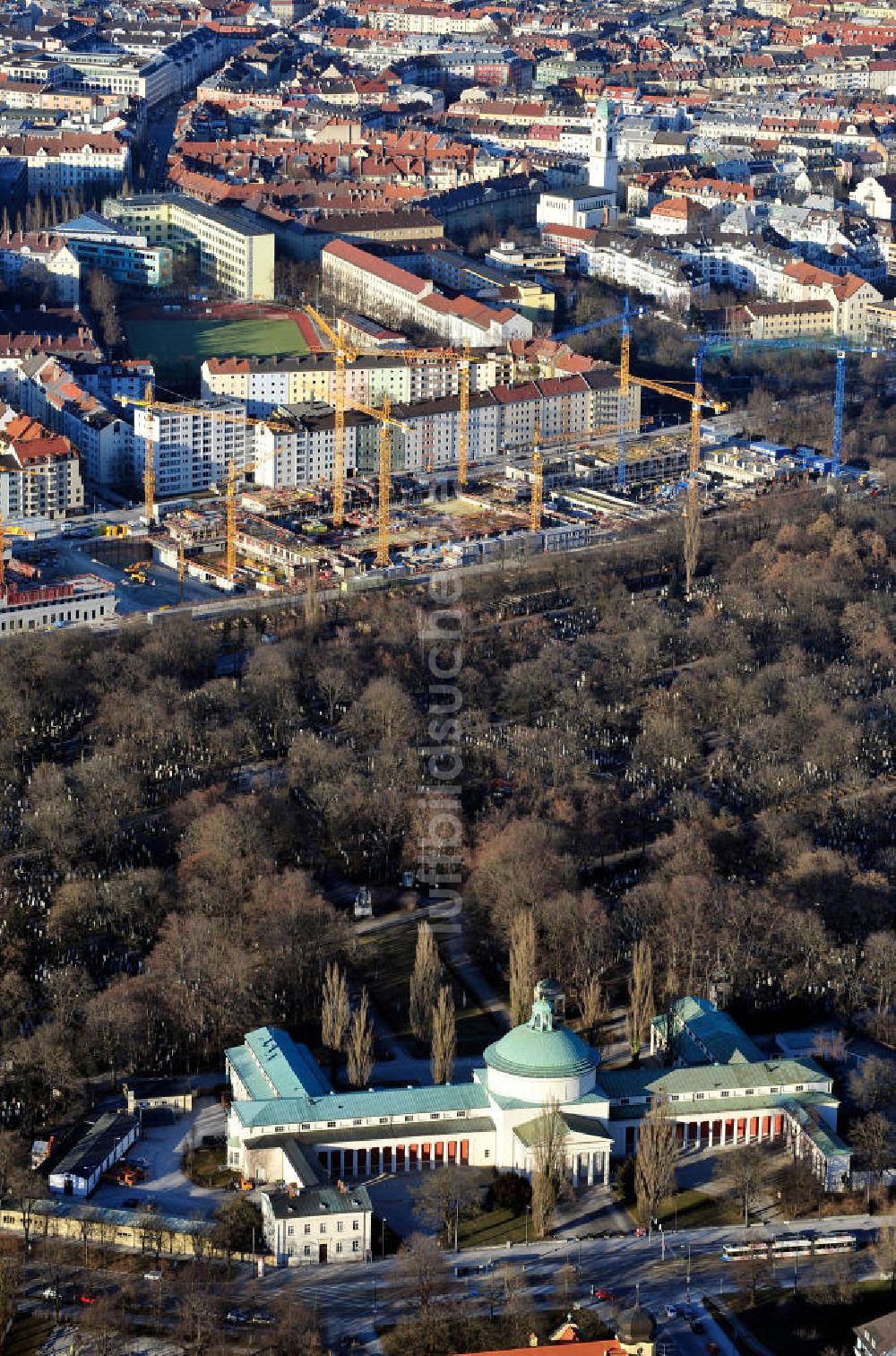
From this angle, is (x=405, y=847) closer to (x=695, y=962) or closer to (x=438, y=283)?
(x=695, y=962)

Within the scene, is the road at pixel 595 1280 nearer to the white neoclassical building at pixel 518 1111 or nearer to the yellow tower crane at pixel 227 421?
the white neoclassical building at pixel 518 1111

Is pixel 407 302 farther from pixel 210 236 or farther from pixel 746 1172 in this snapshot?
pixel 746 1172

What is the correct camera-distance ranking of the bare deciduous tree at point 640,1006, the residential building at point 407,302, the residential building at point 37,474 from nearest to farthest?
the bare deciduous tree at point 640,1006, the residential building at point 37,474, the residential building at point 407,302

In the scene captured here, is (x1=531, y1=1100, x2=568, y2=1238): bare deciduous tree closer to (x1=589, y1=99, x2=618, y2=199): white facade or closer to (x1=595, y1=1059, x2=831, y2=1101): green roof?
(x1=595, y1=1059, x2=831, y2=1101): green roof

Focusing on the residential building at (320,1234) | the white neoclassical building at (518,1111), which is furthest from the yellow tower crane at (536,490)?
the residential building at (320,1234)

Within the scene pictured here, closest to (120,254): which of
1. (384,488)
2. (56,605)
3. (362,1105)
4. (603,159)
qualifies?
(603,159)
